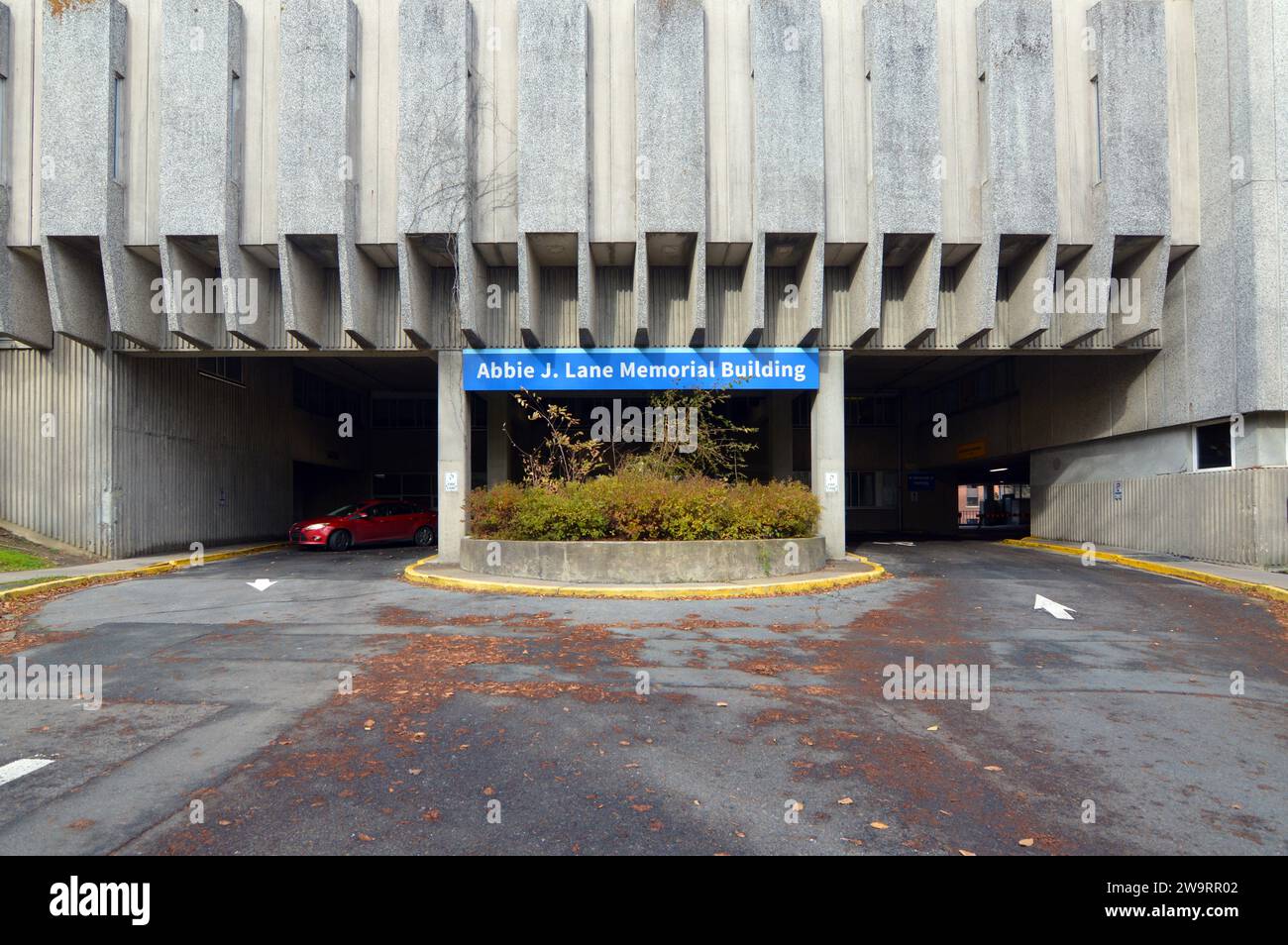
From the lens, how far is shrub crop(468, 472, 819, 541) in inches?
526

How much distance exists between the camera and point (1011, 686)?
6.43 meters

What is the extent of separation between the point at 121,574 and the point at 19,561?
7.09 feet

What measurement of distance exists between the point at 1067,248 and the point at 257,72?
61.7 feet

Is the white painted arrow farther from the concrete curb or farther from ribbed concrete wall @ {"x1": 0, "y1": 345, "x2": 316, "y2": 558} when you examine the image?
ribbed concrete wall @ {"x1": 0, "y1": 345, "x2": 316, "y2": 558}

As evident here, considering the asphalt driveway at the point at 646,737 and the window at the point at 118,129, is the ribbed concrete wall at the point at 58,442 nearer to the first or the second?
the window at the point at 118,129

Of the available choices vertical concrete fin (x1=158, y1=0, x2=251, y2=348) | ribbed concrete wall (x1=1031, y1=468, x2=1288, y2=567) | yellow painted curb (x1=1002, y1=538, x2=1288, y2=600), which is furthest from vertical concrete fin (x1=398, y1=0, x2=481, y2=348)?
ribbed concrete wall (x1=1031, y1=468, x2=1288, y2=567)

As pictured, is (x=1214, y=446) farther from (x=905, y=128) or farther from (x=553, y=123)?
(x=553, y=123)

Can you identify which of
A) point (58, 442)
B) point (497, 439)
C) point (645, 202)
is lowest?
point (58, 442)

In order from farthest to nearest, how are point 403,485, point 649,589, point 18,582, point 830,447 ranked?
point 403,485, point 830,447, point 18,582, point 649,589

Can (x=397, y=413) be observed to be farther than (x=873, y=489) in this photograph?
No

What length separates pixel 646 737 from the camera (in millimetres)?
5000

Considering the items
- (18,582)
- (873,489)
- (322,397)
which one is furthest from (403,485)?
(873,489)

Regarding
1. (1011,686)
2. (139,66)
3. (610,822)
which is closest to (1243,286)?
(1011,686)

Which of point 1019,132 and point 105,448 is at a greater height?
point 1019,132
